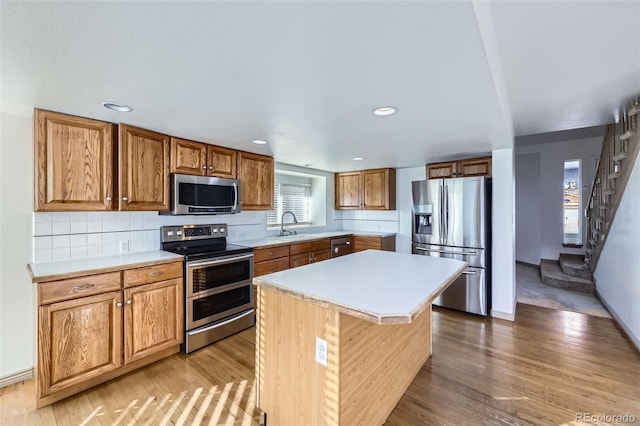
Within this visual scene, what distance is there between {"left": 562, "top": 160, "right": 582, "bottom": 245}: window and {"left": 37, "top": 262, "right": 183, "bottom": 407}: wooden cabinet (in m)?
7.57

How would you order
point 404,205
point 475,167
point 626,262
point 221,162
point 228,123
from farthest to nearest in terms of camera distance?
1. point 404,205
2. point 475,167
3. point 221,162
4. point 626,262
5. point 228,123

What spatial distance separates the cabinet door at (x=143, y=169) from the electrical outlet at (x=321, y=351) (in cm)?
209

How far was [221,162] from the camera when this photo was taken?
321 cm

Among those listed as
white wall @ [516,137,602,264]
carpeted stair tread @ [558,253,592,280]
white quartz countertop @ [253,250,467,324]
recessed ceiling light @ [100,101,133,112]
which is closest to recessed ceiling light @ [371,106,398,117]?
white quartz countertop @ [253,250,467,324]

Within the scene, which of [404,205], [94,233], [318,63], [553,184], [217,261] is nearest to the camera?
[318,63]

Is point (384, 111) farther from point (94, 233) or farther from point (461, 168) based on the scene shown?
point (94, 233)

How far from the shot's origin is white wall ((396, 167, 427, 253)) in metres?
4.89

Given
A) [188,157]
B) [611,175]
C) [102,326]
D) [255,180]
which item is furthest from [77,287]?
[611,175]

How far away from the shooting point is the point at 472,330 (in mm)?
3117

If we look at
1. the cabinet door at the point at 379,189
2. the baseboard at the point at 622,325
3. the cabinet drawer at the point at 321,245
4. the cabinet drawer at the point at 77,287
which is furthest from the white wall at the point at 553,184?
the cabinet drawer at the point at 77,287

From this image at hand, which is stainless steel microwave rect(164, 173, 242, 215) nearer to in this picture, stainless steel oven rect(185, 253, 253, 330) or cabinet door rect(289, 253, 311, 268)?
stainless steel oven rect(185, 253, 253, 330)

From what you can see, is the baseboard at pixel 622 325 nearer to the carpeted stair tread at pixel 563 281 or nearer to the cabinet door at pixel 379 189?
the carpeted stair tread at pixel 563 281

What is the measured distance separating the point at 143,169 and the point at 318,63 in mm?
2028

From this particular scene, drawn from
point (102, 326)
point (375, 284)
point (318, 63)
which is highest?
point (318, 63)
